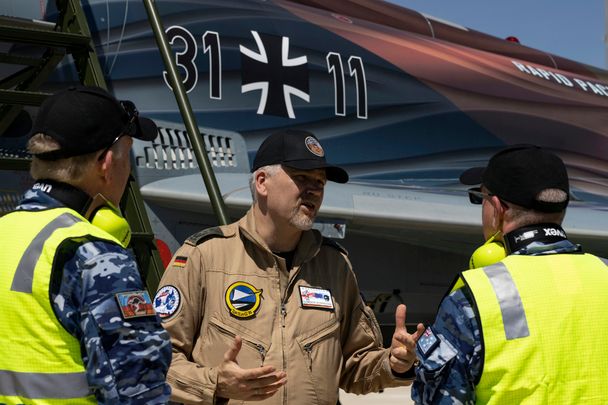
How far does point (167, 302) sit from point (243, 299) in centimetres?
30

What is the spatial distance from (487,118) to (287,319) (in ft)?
37.1

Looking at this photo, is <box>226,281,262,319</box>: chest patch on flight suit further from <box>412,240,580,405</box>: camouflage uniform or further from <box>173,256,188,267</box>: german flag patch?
<box>412,240,580,405</box>: camouflage uniform

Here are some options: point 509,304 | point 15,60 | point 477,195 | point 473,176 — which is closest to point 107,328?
point 509,304

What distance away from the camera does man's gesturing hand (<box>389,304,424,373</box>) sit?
9.75 ft

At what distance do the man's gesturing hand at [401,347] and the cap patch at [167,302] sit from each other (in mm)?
848

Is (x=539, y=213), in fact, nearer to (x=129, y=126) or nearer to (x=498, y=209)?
(x=498, y=209)

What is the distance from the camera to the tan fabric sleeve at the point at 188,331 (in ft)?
9.94

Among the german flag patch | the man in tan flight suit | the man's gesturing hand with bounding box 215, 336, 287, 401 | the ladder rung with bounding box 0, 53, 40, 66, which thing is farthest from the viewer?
the ladder rung with bounding box 0, 53, 40, 66

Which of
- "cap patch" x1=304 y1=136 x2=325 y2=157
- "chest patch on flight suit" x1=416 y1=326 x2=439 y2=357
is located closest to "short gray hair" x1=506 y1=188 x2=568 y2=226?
"chest patch on flight suit" x1=416 y1=326 x2=439 y2=357

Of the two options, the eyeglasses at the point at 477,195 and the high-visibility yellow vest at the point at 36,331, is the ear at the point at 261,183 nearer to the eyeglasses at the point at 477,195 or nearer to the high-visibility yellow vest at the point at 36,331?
the eyeglasses at the point at 477,195

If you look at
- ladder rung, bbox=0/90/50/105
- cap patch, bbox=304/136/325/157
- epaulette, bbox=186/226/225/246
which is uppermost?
cap patch, bbox=304/136/325/157

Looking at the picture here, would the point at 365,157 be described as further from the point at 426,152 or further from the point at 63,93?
the point at 63,93

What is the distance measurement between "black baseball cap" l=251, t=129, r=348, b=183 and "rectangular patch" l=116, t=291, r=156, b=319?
1369 mm

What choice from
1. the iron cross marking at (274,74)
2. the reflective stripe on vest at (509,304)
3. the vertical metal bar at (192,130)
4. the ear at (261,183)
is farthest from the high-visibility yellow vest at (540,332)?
the iron cross marking at (274,74)
